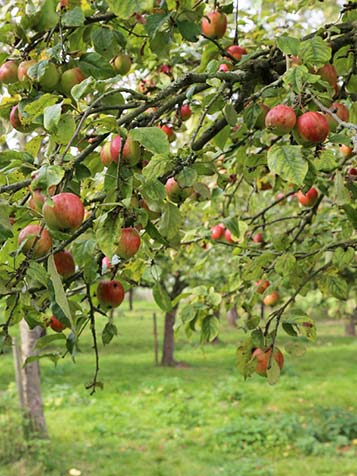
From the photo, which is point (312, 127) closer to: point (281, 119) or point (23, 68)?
point (281, 119)

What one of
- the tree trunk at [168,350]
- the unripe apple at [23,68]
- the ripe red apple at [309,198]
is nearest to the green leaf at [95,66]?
the unripe apple at [23,68]

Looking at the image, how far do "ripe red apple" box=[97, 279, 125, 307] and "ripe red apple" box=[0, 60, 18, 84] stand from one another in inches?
25.5

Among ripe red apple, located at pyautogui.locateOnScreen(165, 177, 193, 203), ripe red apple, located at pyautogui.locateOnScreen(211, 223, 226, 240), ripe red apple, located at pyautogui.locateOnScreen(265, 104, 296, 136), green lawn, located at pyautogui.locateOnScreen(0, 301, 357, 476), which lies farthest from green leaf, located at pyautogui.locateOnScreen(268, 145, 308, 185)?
green lawn, located at pyautogui.locateOnScreen(0, 301, 357, 476)

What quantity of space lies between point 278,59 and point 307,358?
46.2 feet

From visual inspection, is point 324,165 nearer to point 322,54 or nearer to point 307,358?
point 322,54

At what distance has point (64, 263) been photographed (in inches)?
57.5

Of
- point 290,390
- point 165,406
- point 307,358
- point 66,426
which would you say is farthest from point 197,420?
point 307,358

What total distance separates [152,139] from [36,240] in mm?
309

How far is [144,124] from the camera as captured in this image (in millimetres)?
1456

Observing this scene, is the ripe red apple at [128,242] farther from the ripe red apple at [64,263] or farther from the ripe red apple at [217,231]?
the ripe red apple at [217,231]

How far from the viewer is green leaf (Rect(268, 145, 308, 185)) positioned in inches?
47.9

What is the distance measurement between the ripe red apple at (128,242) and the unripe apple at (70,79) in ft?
1.55

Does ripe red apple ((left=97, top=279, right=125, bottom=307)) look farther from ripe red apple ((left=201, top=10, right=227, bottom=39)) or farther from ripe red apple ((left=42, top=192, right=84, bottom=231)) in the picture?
ripe red apple ((left=201, top=10, right=227, bottom=39))

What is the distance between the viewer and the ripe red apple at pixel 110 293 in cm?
168
